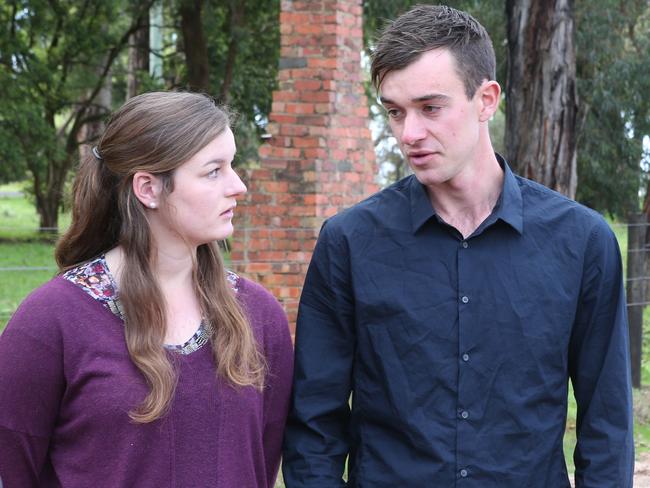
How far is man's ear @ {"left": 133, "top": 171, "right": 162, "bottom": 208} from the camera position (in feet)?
9.36

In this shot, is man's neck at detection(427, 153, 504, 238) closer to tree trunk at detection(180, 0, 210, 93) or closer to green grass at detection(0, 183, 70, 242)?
tree trunk at detection(180, 0, 210, 93)

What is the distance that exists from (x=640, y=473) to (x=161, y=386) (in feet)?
15.9

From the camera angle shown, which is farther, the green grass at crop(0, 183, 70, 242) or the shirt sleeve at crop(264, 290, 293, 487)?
the green grass at crop(0, 183, 70, 242)

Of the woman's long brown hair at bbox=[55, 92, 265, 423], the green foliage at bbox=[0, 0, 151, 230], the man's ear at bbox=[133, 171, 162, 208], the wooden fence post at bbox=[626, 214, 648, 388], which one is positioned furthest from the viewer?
the green foliage at bbox=[0, 0, 151, 230]

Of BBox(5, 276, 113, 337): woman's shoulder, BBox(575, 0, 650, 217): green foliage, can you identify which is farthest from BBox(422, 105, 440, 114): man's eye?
BBox(575, 0, 650, 217): green foliage

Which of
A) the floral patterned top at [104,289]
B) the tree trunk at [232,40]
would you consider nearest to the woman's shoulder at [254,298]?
the floral patterned top at [104,289]

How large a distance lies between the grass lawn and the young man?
6.29 feet

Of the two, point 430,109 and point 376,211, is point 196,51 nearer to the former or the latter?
point 376,211

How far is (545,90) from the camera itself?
7957mm

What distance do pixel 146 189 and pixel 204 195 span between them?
0.19m

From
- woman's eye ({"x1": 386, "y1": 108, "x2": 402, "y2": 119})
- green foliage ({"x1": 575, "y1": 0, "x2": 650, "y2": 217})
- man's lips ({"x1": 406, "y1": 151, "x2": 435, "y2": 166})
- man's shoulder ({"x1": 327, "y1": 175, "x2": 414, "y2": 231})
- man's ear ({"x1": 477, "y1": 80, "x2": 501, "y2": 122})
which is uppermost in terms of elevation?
green foliage ({"x1": 575, "y1": 0, "x2": 650, "y2": 217})

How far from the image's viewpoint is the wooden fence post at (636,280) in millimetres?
8812

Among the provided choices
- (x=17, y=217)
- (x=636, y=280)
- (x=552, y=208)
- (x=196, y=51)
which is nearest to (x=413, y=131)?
(x=552, y=208)

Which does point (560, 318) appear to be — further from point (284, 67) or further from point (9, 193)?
point (9, 193)
